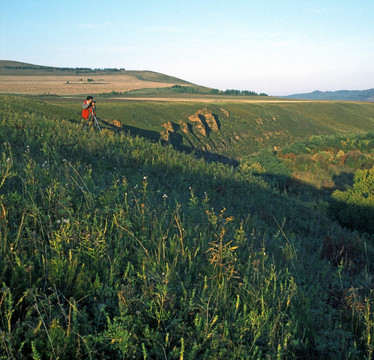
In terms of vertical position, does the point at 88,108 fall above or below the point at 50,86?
below

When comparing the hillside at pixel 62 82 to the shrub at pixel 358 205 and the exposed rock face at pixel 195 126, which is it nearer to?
the exposed rock face at pixel 195 126

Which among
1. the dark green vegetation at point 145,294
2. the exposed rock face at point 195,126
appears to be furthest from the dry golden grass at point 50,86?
the dark green vegetation at point 145,294

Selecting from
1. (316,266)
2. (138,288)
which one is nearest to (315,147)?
(316,266)

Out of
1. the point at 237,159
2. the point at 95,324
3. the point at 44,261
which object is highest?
the point at 44,261

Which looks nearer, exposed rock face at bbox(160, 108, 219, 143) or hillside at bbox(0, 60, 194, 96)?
exposed rock face at bbox(160, 108, 219, 143)

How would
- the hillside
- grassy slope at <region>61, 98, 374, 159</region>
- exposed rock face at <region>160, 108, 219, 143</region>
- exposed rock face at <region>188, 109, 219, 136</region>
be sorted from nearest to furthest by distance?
exposed rock face at <region>160, 108, 219, 143</region>, grassy slope at <region>61, 98, 374, 159</region>, exposed rock face at <region>188, 109, 219, 136</region>, the hillside

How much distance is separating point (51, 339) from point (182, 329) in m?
0.92

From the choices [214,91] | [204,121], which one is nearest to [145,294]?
[204,121]

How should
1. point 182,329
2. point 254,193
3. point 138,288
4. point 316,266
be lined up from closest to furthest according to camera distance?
point 182,329 < point 138,288 < point 316,266 < point 254,193

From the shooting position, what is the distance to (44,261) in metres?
2.80

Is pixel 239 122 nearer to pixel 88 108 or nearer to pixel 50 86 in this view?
pixel 88 108

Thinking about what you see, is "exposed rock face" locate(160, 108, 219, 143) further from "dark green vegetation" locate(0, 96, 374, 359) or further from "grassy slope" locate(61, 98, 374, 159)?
"dark green vegetation" locate(0, 96, 374, 359)

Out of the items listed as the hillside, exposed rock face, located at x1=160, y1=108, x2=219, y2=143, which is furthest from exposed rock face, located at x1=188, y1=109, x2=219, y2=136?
the hillside

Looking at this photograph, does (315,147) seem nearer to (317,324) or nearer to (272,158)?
(272,158)
